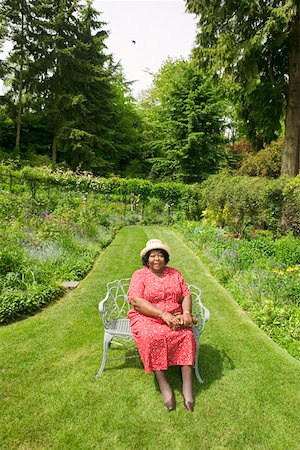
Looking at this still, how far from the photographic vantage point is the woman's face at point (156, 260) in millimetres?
3217

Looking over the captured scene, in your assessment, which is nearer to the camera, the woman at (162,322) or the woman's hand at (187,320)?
the woman at (162,322)

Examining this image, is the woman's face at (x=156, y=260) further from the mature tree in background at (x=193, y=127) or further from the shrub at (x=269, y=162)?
the mature tree in background at (x=193, y=127)

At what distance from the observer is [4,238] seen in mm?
5633

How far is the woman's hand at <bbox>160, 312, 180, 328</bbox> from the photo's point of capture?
2.79 meters

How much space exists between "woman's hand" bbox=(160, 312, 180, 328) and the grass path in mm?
622

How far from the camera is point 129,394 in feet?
9.14

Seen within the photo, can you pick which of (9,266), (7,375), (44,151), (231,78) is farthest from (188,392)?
(44,151)

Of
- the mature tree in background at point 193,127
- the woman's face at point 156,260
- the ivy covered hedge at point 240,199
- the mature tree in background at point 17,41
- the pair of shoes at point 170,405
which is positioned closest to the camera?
the pair of shoes at point 170,405

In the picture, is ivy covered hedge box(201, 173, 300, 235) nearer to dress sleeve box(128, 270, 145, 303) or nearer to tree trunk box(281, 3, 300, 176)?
tree trunk box(281, 3, 300, 176)

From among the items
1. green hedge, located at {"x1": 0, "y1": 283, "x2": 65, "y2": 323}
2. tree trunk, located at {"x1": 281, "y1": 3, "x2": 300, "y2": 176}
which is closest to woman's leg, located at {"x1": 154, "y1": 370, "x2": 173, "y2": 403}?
green hedge, located at {"x1": 0, "y1": 283, "x2": 65, "y2": 323}

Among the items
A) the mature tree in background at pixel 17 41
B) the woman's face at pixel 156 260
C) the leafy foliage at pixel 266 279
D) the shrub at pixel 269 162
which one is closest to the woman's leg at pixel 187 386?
the woman's face at pixel 156 260

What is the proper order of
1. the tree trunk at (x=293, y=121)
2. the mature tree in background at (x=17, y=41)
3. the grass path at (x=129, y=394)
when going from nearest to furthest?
1. the grass path at (x=129, y=394)
2. the tree trunk at (x=293, y=121)
3. the mature tree in background at (x=17, y=41)

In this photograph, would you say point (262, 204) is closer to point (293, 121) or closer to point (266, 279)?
point (266, 279)

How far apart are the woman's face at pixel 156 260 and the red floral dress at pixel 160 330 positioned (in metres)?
0.07
